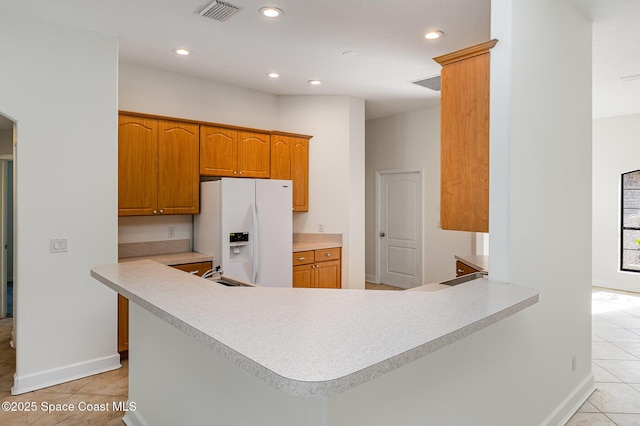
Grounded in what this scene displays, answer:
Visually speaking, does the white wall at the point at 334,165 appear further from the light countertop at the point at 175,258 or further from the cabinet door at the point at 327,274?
the light countertop at the point at 175,258

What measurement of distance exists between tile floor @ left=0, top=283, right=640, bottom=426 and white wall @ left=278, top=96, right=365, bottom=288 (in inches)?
110

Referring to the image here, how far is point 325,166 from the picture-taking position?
534 cm

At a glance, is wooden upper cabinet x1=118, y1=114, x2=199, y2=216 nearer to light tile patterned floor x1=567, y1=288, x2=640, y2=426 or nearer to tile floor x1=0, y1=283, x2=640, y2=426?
tile floor x1=0, y1=283, x2=640, y2=426

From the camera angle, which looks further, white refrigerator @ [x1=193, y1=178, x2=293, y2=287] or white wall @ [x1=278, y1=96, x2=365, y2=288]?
white wall @ [x1=278, y1=96, x2=365, y2=288]

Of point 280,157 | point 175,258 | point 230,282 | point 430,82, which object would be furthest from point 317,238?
point 230,282

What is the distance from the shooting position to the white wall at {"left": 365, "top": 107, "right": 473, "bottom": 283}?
588cm

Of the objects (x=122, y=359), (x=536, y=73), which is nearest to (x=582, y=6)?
(x=536, y=73)

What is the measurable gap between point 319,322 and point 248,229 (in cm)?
296

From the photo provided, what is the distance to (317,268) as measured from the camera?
4.98 meters

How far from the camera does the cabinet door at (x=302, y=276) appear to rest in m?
4.75

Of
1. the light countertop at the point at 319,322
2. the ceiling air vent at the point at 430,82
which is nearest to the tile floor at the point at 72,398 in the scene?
the light countertop at the point at 319,322

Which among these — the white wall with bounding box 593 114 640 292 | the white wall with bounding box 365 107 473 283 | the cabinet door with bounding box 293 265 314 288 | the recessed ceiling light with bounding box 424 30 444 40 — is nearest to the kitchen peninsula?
the recessed ceiling light with bounding box 424 30 444 40

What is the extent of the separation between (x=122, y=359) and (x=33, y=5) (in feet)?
9.51

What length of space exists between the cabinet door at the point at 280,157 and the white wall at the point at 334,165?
1.31 ft
